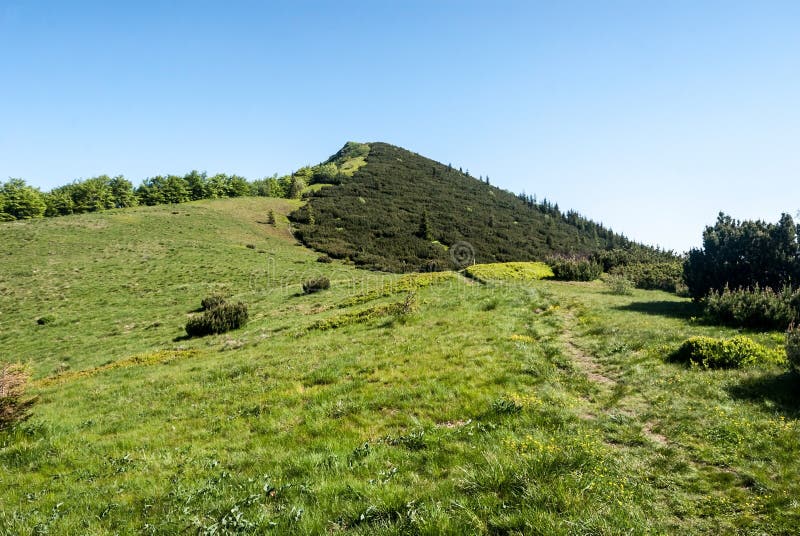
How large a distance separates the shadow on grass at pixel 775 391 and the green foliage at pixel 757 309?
5.51m

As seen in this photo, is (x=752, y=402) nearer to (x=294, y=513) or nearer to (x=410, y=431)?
(x=410, y=431)

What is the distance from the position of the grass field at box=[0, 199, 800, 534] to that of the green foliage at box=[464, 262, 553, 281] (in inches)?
443

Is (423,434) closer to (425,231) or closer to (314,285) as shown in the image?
(314,285)

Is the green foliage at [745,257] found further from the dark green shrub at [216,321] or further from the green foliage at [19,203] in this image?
the green foliage at [19,203]

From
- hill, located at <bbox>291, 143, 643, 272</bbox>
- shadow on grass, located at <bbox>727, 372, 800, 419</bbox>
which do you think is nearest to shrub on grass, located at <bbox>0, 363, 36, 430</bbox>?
shadow on grass, located at <bbox>727, 372, 800, 419</bbox>

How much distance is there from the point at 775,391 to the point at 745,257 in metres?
15.2

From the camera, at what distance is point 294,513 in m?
5.41

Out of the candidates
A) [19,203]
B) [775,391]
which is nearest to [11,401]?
[775,391]

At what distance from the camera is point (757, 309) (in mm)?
13602

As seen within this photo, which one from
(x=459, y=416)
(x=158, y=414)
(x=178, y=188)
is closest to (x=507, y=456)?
(x=459, y=416)

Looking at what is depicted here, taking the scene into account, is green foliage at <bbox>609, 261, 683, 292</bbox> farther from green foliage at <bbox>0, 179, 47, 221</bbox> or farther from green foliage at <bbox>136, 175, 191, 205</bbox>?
green foliage at <bbox>0, 179, 47, 221</bbox>

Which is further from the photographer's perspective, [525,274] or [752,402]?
[525,274]

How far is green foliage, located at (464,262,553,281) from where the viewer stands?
31266 millimetres

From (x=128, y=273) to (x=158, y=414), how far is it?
34.5 metres
